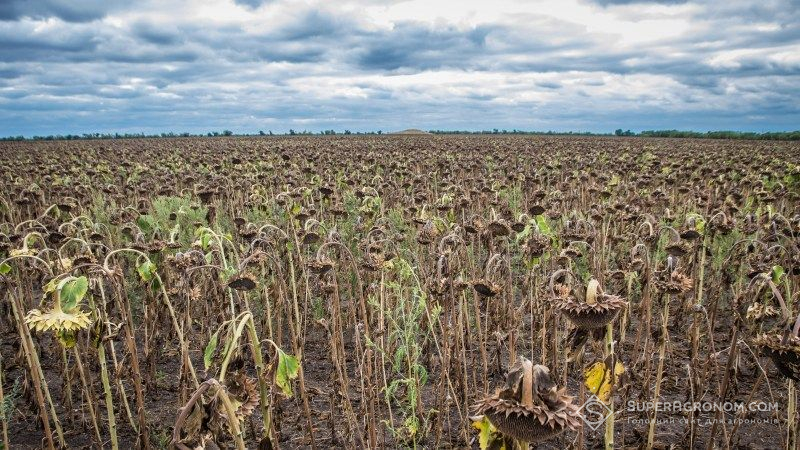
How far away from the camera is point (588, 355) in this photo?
555 centimetres

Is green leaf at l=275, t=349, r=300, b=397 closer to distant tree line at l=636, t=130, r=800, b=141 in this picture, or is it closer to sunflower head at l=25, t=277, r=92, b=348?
sunflower head at l=25, t=277, r=92, b=348

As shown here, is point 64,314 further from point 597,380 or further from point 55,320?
point 597,380

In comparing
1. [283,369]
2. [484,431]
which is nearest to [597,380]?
[484,431]

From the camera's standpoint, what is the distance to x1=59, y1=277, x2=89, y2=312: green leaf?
6.82ft

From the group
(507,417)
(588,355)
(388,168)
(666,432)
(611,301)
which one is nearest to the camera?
(507,417)

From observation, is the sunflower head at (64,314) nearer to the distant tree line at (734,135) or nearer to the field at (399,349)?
the field at (399,349)

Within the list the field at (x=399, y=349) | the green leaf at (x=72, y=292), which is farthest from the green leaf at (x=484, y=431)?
the green leaf at (x=72, y=292)

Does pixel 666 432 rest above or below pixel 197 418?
below

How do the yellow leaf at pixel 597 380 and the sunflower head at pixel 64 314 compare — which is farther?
the yellow leaf at pixel 597 380

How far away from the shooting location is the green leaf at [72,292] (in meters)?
2.08

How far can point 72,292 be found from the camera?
6.83 ft

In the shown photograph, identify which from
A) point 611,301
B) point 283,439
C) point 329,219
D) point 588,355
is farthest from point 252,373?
point 329,219

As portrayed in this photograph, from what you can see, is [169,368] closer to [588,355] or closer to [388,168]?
[588,355]

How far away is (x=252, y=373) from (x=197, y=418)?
3.84m
